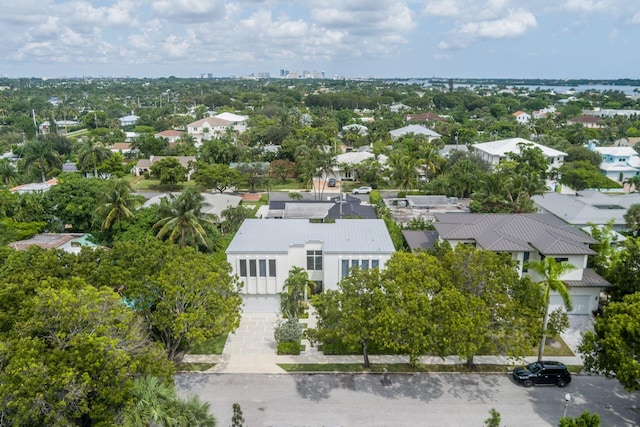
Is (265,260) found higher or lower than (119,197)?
lower

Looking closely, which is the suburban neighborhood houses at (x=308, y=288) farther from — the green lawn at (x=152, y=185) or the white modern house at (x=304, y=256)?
the green lawn at (x=152, y=185)

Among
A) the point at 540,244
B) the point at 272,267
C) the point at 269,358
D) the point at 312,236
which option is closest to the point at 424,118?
the point at 540,244

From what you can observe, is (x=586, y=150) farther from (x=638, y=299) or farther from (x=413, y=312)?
(x=413, y=312)

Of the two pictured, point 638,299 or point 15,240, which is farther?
point 15,240

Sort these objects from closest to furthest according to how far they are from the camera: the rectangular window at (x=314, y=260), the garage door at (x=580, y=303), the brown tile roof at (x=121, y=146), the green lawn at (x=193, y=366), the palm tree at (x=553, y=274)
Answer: the palm tree at (x=553, y=274)
the green lawn at (x=193, y=366)
the garage door at (x=580, y=303)
the rectangular window at (x=314, y=260)
the brown tile roof at (x=121, y=146)

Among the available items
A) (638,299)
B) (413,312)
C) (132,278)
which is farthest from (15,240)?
(638,299)

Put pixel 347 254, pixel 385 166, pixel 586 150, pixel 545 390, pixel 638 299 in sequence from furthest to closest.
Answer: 1. pixel 586 150
2. pixel 385 166
3. pixel 347 254
4. pixel 545 390
5. pixel 638 299

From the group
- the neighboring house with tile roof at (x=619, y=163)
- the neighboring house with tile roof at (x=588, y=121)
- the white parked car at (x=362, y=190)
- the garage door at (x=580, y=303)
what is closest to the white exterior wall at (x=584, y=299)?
the garage door at (x=580, y=303)
